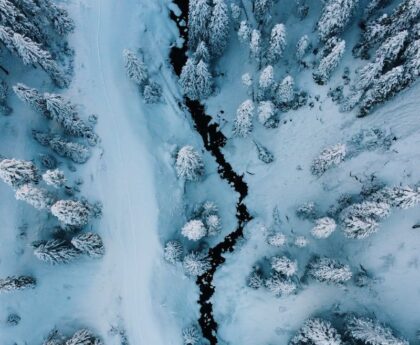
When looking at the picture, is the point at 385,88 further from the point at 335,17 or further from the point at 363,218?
the point at 363,218

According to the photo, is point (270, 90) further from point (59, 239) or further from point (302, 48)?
point (59, 239)

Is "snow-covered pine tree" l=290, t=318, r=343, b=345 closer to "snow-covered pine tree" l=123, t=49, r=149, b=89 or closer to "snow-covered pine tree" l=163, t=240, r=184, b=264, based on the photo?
"snow-covered pine tree" l=163, t=240, r=184, b=264

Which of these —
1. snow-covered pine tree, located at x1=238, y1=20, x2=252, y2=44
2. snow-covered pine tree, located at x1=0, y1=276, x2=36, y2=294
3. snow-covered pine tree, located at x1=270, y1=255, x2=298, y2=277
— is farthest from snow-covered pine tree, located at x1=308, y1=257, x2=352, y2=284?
snow-covered pine tree, located at x1=0, y1=276, x2=36, y2=294

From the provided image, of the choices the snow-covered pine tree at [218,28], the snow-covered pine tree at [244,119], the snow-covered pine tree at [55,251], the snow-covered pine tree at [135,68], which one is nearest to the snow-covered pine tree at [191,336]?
the snow-covered pine tree at [55,251]

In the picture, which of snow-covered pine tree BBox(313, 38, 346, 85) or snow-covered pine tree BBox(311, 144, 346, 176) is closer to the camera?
snow-covered pine tree BBox(313, 38, 346, 85)

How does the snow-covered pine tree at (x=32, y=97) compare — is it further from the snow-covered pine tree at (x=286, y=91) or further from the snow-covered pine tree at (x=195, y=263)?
the snow-covered pine tree at (x=286, y=91)

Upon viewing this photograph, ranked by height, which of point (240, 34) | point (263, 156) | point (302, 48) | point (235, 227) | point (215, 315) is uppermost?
point (240, 34)

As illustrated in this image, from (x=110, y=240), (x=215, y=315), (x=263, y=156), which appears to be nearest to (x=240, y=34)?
(x=263, y=156)
